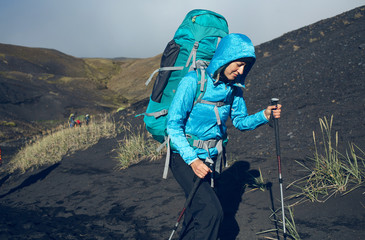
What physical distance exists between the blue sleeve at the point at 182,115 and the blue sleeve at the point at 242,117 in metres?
0.60

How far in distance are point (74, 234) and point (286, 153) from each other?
3.75 m

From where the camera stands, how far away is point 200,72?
262cm

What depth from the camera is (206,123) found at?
8.68 ft

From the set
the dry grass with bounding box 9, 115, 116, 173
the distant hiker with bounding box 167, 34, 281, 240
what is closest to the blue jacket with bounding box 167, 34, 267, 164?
the distant hiker with bounding box 167, 34, 281, 240

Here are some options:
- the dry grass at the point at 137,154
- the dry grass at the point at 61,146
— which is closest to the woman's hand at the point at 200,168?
the dry grass at the point at 137,154

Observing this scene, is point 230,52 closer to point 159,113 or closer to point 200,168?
point 159,113

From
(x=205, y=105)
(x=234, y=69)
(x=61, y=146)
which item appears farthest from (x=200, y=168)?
(x=61, y=146)

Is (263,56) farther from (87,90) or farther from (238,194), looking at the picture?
(87,90)

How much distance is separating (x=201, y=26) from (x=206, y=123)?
83cm

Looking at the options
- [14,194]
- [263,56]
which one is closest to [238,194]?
[14,194]

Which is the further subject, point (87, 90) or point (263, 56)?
point (87, 90)

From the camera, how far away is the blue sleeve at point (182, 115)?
238 centimetres

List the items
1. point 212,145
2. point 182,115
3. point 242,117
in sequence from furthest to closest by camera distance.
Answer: point 242,117 → point 212,145 → point 182,115

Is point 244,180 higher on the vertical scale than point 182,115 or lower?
lower
